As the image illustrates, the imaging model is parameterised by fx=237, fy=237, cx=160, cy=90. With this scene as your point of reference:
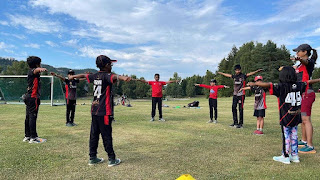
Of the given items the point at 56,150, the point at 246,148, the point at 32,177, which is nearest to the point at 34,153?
the point at 56,150

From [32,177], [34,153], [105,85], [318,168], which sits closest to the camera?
[32,177]

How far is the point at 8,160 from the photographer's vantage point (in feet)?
17.2

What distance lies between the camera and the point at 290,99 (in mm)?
5176

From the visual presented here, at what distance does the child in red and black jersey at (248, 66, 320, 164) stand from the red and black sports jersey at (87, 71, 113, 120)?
348 centimetres

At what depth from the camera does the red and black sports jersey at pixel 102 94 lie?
5.00 metres

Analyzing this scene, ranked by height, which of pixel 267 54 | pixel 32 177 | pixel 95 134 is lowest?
pixel 32 177

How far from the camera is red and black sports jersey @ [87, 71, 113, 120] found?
500cm

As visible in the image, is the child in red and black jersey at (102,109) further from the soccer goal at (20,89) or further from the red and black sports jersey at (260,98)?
the soccer goal at (20,89)

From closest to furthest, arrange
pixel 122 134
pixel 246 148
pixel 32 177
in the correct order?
pixel 32 177 → pixel 246 148 → pixel 122 134

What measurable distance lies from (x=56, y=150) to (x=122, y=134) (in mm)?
2596

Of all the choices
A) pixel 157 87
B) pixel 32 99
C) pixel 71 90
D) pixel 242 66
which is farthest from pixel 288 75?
pixel 242 66

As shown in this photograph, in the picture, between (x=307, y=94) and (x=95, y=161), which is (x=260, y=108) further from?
(x=95, y=161)

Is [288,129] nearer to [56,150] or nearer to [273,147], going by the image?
[273,147]

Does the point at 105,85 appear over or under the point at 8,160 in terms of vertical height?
over
